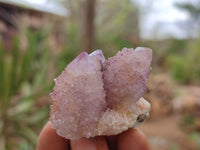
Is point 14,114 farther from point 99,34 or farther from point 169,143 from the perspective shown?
point 99,34

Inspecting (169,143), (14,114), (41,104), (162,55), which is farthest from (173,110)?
(162,55)

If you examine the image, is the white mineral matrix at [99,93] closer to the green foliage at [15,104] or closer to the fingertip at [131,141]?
the fingertip at [131,141]

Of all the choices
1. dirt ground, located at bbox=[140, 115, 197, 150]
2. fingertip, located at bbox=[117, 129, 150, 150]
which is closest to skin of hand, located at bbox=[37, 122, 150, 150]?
fingertip, located at bbox=[117, 129, 150, 150]

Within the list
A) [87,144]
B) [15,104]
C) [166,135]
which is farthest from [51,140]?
[166,135]

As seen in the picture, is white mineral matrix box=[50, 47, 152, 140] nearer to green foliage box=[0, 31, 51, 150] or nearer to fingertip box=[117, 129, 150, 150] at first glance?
fingertip box=[117, 129, 150, 150]

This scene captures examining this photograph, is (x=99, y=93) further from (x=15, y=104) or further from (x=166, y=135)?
(x=166, y=135)
